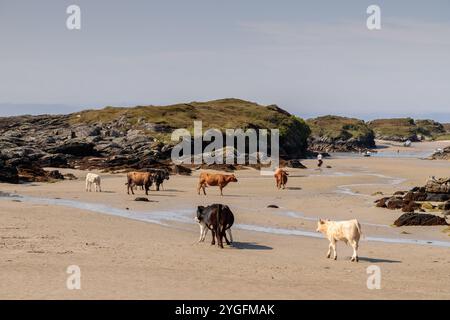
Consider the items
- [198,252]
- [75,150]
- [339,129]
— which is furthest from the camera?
[339,129]

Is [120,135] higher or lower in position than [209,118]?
lower

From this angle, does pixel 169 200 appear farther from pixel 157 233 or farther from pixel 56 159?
pixel 56 159

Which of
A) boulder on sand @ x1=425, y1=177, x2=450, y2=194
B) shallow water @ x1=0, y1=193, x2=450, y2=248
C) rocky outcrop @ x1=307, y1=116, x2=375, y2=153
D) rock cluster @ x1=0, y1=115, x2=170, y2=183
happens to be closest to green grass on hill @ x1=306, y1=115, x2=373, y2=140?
rocky outcrop @ x1=307, y1=116, x2=375, y2=153

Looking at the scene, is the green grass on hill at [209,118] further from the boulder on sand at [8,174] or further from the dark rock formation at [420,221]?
the dark rock formation at [420,221]

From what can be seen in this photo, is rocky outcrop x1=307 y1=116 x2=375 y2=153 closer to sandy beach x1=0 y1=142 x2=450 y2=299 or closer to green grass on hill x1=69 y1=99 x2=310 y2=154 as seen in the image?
green grass on hill x1=69 y1=99 x2=310 y2=154

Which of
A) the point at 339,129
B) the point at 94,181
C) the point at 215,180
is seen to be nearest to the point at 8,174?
the point at 94,181

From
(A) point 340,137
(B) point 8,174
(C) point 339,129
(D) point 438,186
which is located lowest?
(D) point 438,186

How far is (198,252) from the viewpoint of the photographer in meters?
19.6

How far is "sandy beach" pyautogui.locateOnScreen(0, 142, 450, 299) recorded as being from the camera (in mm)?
13961

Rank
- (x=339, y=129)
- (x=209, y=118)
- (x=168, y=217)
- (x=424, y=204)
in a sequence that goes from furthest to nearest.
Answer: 1. (x=339, y=129)
2. (x=209, y=118)
3. (x=424, y=204)
4. (x=168, y=217)

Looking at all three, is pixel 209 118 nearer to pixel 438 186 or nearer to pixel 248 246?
pixel 438 186

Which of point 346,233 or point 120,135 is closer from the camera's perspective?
point 346,233

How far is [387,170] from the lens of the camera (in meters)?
71.5
